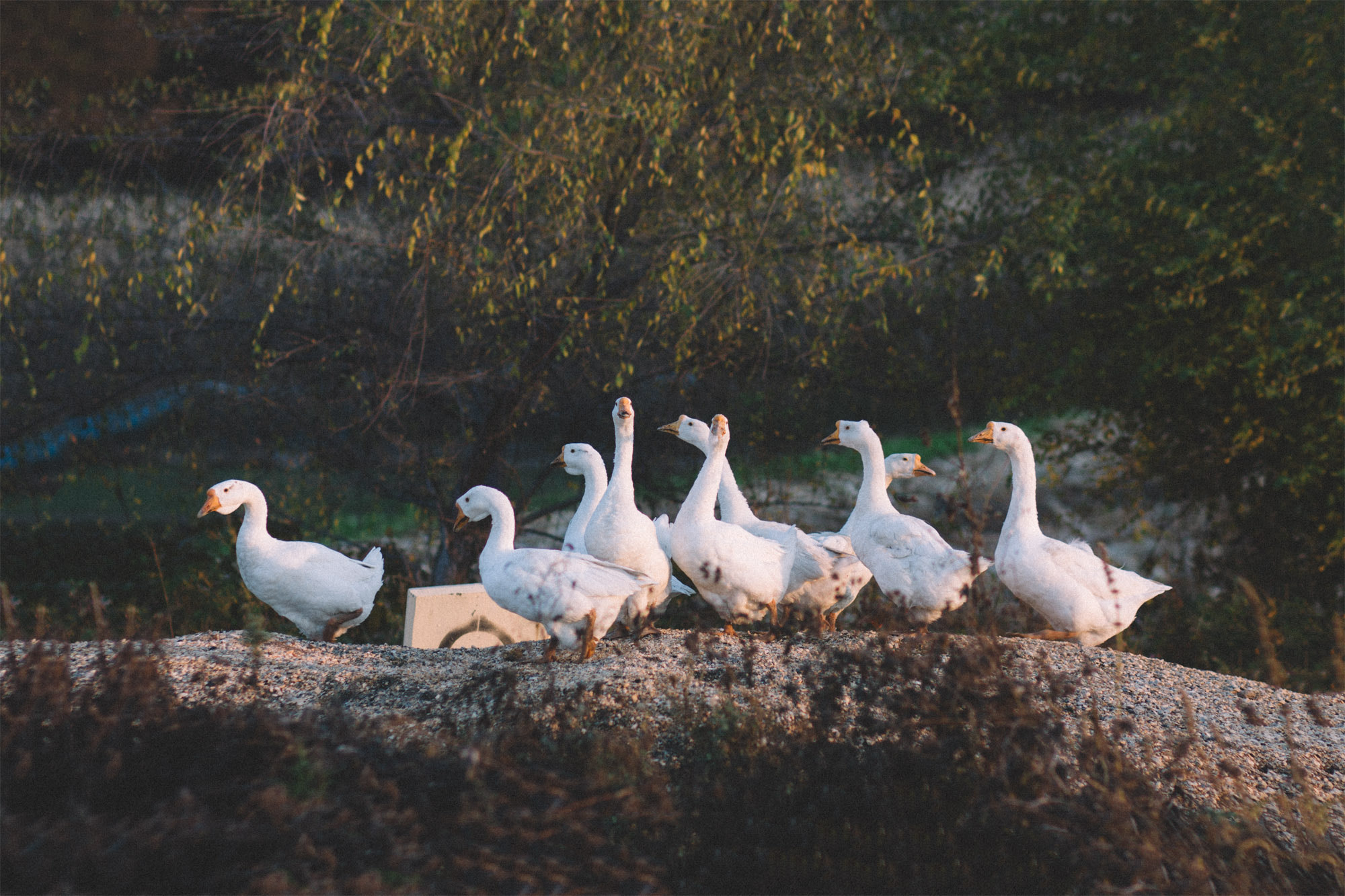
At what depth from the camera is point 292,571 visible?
5.12 m

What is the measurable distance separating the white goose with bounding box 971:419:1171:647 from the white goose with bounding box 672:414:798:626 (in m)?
1.06

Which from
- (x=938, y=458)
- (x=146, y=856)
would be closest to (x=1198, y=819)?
(x=146, y=856)

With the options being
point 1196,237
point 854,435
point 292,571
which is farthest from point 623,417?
point 1196,237

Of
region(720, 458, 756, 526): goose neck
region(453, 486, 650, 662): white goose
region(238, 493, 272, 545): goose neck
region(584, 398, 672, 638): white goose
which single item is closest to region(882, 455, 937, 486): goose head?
region(720, 458, 756, 526): goose neck

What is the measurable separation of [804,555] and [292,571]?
253cm

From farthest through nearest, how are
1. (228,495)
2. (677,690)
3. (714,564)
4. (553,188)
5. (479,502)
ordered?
(553,188), (228,495), (479,502), (714,564), (677,690)

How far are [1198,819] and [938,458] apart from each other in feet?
23.1

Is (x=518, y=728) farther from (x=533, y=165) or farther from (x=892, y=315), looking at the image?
(x=892, y=315)

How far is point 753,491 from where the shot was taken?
8.69 m

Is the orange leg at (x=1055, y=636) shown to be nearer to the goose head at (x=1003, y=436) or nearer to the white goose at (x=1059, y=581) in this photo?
the white goose at (x=1059, y=581)

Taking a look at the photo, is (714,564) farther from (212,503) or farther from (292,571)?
(212,503)

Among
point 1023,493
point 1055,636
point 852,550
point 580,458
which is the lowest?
point 580,458

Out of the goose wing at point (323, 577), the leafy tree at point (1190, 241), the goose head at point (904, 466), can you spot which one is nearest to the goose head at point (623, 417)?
the goose head at point (904, 466)

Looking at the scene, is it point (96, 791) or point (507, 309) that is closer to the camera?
point (96, 791)
